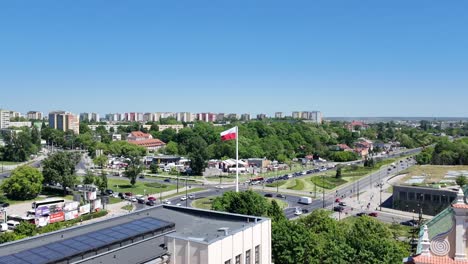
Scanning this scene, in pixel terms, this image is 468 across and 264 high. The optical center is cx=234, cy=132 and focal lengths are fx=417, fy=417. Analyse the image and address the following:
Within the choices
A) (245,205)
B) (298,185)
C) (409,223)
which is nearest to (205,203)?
(245,205)

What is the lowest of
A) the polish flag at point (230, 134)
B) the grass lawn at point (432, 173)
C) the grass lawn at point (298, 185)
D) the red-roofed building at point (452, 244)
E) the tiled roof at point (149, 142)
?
the grass lawn at point (298, 185)

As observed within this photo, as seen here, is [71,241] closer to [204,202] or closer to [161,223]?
[161,223]

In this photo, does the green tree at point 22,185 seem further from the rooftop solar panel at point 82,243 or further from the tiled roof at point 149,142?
the tiled roof at point 149,142

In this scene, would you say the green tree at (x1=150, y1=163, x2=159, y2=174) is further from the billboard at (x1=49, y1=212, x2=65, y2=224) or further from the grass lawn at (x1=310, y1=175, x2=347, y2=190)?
the billboard at (x1=49, y1=212, x2=65, y2=224)

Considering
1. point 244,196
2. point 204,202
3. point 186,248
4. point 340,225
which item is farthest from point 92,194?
point 186,248

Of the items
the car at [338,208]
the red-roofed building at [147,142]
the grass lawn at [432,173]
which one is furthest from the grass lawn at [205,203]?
the red-roofed building at [147,142]
